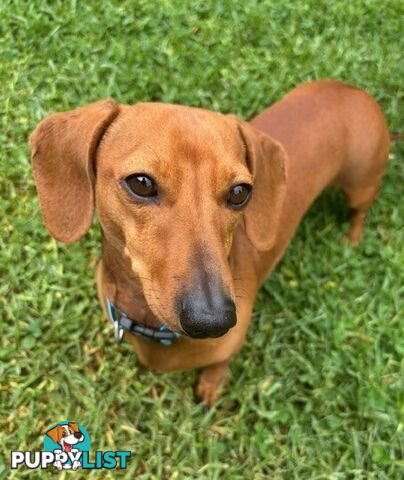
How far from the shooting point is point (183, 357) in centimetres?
348

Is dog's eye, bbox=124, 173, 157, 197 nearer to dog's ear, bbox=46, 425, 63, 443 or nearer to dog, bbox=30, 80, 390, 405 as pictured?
dog, bbox=30, 80, 390, 405

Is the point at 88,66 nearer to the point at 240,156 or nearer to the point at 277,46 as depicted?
the point at 277,46

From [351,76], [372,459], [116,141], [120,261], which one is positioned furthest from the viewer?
[351,76]

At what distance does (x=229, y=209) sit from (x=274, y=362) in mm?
1734

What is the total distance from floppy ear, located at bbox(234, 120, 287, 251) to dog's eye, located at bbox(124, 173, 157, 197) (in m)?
0.77

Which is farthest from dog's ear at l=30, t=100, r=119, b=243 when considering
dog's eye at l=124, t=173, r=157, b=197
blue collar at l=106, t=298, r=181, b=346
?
blue collar at l=106, t=298, r=181, b=346

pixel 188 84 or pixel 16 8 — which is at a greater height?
pixel 16 8

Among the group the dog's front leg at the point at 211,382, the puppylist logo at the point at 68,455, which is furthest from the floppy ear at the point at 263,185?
the puppylist logo at the point at 68,455

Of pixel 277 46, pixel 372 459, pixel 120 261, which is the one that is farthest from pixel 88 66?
pixel 372 459

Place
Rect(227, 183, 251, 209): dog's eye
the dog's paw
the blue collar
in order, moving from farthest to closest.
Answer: the dog's paw, the blue collar, Rect(227, 183, 251, 209): dog's eye

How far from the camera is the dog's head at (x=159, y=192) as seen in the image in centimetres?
250

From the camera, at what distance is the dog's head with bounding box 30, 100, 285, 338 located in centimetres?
250

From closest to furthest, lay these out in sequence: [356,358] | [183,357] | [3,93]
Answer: [183,357]
[356,358]
[3,93]

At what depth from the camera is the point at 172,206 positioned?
2.66 meters
